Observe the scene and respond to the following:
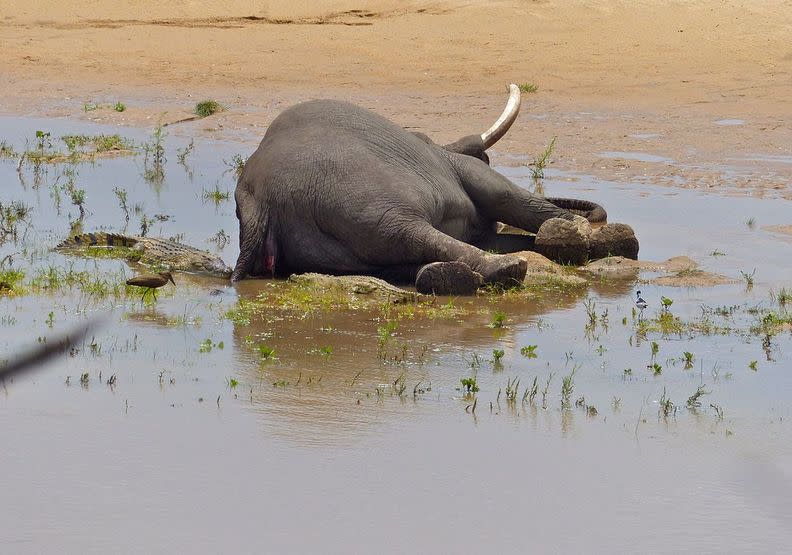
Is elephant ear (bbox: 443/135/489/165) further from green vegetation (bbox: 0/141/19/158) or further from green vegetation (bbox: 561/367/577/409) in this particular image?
green vegetation (bbox: 0/141/19/158)

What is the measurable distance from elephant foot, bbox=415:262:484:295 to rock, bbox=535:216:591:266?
1474mm

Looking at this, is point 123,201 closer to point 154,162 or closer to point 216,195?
point 216,195

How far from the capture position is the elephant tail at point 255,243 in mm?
8844

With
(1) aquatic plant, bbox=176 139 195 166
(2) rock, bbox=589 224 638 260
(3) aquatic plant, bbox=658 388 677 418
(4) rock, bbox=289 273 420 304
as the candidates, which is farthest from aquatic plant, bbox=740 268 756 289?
(1) aquatic plant, bbox=176 139 195 166

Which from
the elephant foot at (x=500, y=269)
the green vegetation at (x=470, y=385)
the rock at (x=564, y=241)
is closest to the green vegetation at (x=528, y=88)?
the rock at (x=564, y=241)

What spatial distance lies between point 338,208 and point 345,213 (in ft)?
0.18

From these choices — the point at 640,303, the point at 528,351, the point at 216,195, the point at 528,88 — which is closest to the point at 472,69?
the point at 528,88

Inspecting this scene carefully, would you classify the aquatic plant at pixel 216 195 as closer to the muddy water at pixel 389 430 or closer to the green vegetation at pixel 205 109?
the muddy water at pixel 389 430

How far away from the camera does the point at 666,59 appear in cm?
2070

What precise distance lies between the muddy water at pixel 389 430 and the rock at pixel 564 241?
81 cm

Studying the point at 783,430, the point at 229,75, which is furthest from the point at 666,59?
the point at 783,430

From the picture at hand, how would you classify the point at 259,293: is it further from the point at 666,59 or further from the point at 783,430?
the point at 666,59

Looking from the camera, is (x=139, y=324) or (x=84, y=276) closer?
(x=139, y=324)

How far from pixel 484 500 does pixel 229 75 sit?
16568 mm
